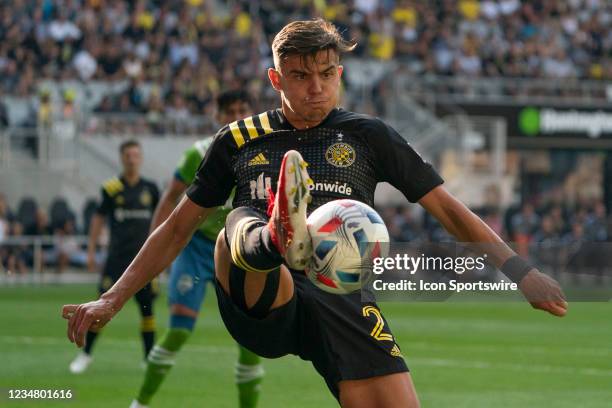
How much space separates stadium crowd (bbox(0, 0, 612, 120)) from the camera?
90.9 feet

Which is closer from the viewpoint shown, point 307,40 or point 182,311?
point 307,40

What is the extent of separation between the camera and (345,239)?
14.5 feet

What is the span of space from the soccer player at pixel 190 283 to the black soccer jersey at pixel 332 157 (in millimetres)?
3464

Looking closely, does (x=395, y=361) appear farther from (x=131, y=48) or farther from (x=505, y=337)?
(x=131, y=48)

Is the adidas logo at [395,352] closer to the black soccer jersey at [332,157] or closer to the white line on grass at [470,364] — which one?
the black soccer jersey at [332,157]

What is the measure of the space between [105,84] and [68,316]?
22.5 meters

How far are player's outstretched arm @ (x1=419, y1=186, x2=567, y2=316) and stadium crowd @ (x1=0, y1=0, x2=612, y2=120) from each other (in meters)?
21.9

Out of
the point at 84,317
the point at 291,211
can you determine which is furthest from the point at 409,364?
the point at 291,211

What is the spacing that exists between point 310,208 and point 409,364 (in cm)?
783

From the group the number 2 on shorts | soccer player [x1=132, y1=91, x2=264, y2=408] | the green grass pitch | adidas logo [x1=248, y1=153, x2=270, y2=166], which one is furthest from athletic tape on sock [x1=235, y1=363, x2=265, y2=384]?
adidas logo [x1=248, y1=153, x2=270, y2=166]

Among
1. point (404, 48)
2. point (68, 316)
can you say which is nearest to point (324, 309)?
point (68, 316)

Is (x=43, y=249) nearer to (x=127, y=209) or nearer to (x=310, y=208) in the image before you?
(x=127, y=209)

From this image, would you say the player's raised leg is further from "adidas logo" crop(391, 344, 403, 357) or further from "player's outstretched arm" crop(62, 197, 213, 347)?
"adidas logo" crop(391, 344, 403, 357)

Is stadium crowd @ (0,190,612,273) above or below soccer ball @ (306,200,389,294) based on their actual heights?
below
